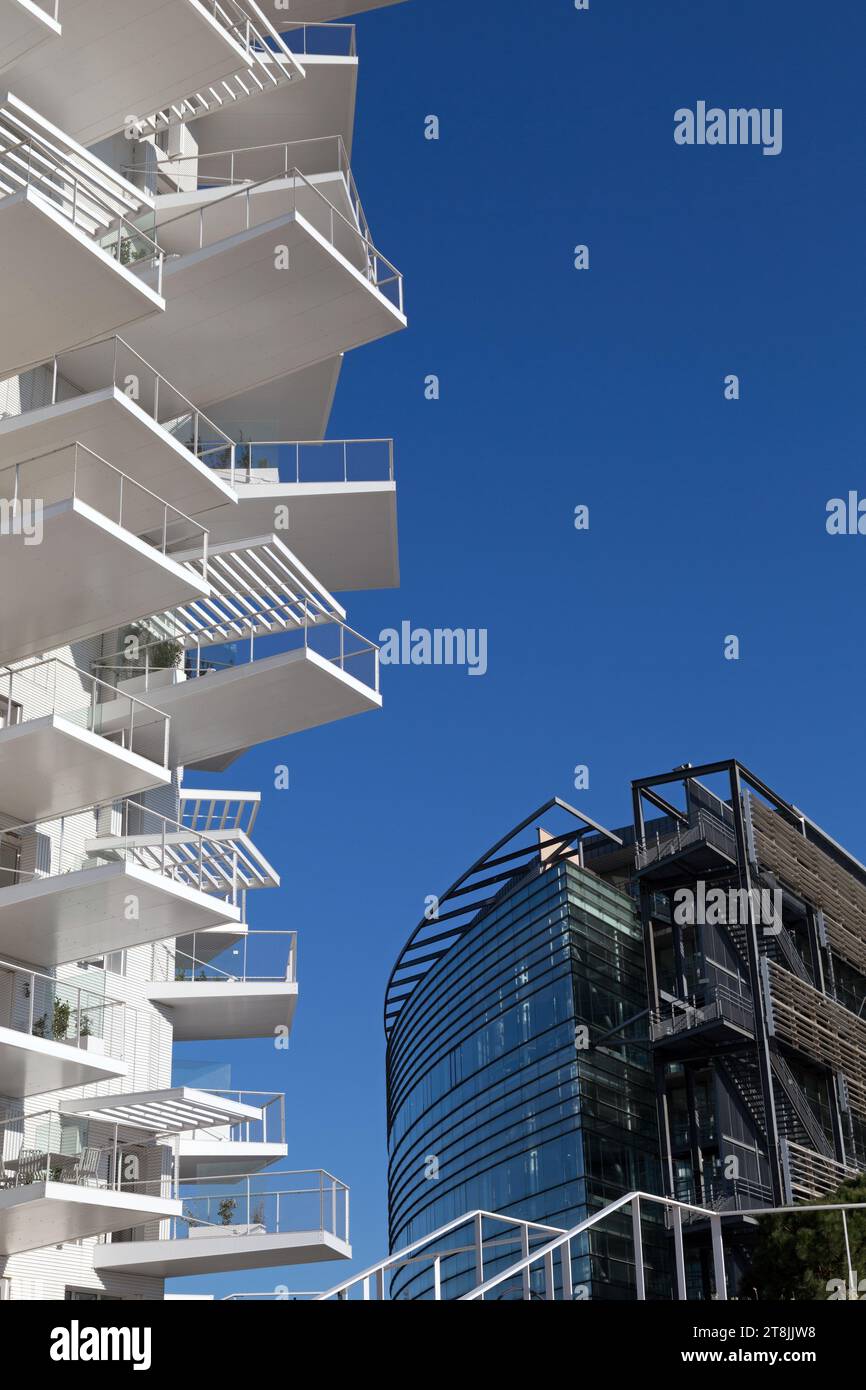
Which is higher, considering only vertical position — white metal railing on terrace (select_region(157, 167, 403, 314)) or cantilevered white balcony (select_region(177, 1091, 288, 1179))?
white metal railing on terrace (select_region(157, 167, 403, 314))

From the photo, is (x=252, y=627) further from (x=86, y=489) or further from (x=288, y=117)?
(x=288, y=117)

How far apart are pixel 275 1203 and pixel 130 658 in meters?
9.12

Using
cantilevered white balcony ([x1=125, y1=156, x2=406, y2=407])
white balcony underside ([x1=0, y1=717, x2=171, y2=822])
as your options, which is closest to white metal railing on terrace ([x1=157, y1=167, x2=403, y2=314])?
cantilevered white balcony ([x1=125, y1=156, x2=406, y2=407])

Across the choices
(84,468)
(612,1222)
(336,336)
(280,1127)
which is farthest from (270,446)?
(612,1222)

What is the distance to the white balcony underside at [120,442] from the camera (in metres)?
21.5

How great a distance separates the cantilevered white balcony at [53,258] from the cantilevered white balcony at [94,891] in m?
7.27

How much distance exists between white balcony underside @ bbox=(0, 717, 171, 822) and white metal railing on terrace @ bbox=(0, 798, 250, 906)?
46 centimetres

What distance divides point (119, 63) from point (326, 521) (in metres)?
8.24

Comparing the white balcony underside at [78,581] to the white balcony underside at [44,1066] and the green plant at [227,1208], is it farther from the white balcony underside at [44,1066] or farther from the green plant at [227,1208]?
the green plant at [227,1208]

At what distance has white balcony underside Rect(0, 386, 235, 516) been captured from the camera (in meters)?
21.5

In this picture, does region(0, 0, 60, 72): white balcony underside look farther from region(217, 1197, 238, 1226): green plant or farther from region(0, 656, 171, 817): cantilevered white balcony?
region(217, 1197, 238, 1226): green plant

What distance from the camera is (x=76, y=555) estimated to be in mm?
20203

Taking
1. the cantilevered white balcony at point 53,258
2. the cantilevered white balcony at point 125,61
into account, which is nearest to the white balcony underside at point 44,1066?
the cantilevered white balcony at point 53,258

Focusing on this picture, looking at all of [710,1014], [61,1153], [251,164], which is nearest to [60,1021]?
[61,1153]
